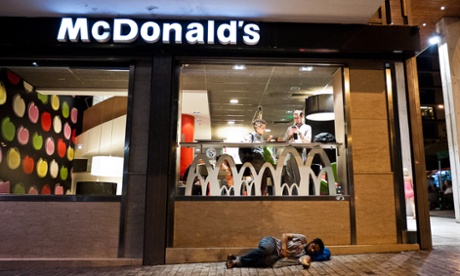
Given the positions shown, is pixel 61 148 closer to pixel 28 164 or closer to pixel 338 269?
pixel 28 164

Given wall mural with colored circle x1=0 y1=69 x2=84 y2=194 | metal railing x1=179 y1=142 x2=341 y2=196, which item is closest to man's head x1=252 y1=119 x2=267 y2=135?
metal railing x1=179 y1=142 x2=341 y2=196

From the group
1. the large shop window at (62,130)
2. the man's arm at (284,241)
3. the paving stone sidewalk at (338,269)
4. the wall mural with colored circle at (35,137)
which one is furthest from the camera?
the wall mural with colored circle at (35,137)

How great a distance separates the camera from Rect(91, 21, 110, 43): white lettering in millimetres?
5062

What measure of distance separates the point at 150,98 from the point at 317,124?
14.0 feet

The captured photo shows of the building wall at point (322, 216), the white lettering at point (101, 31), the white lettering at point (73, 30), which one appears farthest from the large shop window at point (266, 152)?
the white lettering at point (73, 30)

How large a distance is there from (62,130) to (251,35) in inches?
169

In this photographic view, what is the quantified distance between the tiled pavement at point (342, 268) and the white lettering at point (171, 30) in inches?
127

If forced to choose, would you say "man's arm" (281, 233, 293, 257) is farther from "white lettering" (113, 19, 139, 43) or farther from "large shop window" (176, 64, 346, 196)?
"white lettering" (113, 19, 139, 43)

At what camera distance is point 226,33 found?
17.0 ft

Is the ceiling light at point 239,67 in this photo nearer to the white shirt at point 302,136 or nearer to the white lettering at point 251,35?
the white lettering at point 251,35

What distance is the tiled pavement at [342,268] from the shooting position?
4028mm

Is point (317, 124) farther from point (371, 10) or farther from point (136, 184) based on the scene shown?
point (136, 184)

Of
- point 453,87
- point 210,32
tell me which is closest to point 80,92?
point 210,32

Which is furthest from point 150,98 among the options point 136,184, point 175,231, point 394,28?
point 394,28
